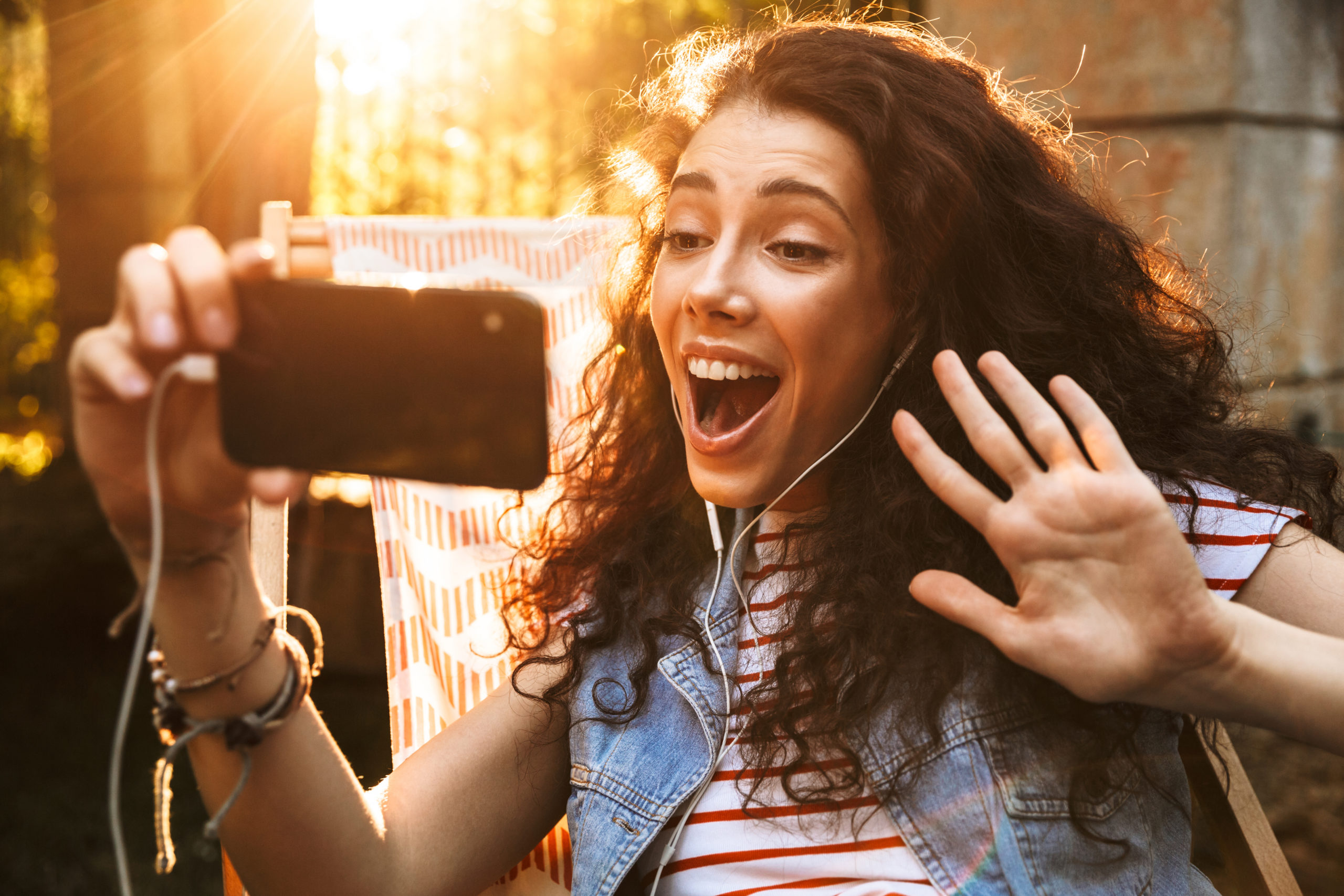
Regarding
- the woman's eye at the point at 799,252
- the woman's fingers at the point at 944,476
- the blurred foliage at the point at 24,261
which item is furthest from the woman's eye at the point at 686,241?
the blurred foliage at the point at 24,261

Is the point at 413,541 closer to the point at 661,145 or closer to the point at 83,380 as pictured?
the point at 661,145

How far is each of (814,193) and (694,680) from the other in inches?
29.6

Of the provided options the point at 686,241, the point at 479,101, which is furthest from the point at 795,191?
the point at 479,101

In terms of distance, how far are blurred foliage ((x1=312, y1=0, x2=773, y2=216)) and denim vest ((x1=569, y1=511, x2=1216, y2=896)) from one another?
14.3ft

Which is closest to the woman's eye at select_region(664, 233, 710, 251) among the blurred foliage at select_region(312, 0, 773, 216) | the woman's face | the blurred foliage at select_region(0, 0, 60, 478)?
the woman's face

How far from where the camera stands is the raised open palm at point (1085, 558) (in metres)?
1.01

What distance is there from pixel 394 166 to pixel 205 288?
213 inches

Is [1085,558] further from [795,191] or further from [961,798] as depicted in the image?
[795,191]

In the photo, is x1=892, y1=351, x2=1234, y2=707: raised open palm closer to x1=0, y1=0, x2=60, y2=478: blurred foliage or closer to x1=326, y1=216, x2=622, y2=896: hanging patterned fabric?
x1=326, y1=216, x2=622, y2=896: hanging patterned fabric

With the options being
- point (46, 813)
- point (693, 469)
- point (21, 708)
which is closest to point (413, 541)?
point (693, 469)

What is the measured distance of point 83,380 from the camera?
908mm

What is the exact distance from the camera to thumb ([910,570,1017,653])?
1.11 metres

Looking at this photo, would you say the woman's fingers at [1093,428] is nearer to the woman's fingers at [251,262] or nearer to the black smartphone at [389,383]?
the black smartphone at [389,383]

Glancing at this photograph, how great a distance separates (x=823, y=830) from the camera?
1439 millimetres
